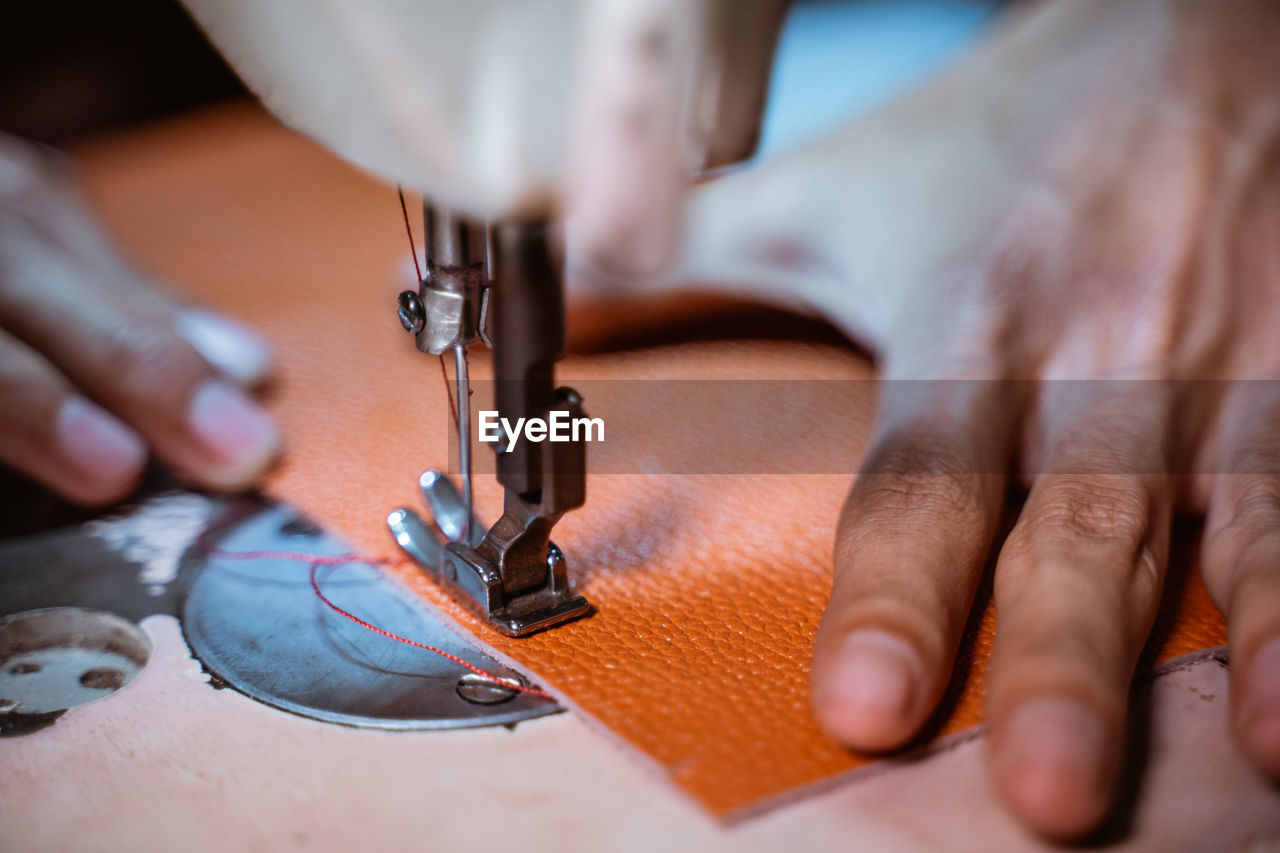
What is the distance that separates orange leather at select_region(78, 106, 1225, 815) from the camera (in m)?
0.52

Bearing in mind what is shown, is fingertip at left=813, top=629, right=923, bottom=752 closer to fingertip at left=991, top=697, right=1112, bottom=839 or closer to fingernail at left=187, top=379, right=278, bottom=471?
fingertip at left=991, top=697, right=1112, bottom=839

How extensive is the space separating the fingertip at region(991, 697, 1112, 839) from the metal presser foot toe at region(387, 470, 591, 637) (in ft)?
0.82

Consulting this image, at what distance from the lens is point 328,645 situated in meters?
0.59

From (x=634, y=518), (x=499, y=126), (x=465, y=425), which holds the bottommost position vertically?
(x=634, y=518)

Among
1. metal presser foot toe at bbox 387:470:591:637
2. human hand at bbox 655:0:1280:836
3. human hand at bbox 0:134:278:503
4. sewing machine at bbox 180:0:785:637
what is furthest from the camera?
human hand at bbox 0:134:278:503

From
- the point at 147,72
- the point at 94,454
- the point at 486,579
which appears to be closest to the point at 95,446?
the point at 94,454

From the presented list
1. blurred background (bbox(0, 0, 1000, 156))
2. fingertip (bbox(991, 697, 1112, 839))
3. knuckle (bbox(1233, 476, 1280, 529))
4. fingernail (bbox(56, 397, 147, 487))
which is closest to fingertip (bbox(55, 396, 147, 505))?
fingernail (bbox(56, 397, 147, 487))

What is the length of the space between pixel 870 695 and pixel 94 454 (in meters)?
0.57

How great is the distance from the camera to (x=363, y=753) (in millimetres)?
505

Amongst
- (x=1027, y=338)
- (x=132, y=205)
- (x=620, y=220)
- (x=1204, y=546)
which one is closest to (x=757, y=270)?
(x=1027, y=338)

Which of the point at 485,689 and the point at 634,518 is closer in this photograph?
the point at 485,689

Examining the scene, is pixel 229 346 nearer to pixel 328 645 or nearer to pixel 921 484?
pixel 328 645

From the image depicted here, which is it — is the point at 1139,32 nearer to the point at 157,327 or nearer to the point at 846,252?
the point at 846,252

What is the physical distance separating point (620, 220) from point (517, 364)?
11 cm
